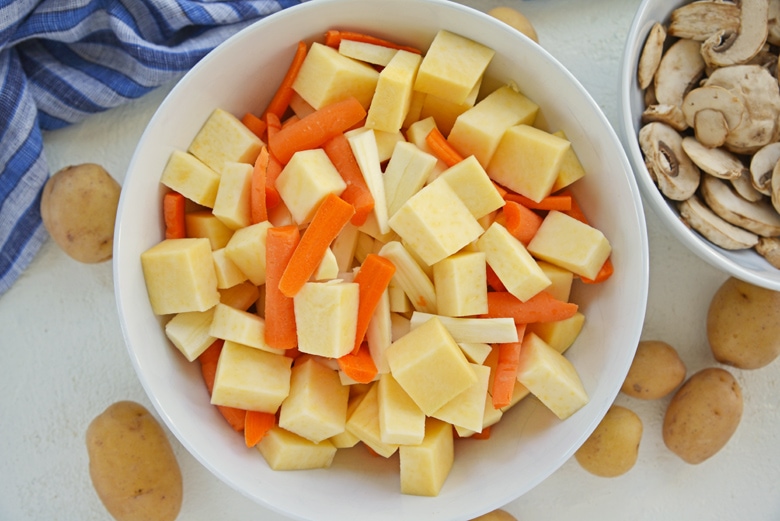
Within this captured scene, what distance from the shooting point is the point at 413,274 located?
1131 millimetres

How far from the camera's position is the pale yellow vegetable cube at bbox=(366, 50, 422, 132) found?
43.4 inches

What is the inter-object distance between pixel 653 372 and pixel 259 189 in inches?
32.9

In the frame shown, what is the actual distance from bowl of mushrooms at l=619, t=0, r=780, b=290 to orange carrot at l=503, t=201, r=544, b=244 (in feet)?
0.69

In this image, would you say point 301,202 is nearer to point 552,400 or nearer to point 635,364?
point 552,400

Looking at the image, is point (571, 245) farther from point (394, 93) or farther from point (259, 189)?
point (259, 189)

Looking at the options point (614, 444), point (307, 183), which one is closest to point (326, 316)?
point (307, 183)

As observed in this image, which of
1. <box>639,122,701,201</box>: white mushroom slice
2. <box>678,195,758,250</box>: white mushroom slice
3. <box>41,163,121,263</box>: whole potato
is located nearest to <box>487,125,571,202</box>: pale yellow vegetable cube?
<box>639,122,701,201</box>: white mushroom slice

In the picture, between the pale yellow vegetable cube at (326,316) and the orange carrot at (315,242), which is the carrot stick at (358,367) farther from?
the orange carrot at (315,242)

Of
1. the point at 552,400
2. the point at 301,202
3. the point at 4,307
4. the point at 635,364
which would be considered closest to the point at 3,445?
the point at 4,307

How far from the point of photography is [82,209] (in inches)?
51.0

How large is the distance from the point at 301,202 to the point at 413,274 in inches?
8.6

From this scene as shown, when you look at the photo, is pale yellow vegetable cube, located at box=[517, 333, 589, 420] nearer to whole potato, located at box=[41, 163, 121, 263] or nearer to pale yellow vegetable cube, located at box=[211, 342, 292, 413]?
pale yellow vegetable cube, located at box=[211, 342, 292, 413]

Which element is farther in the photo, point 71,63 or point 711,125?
point 71,63

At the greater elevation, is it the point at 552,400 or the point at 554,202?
the point at 554,202
